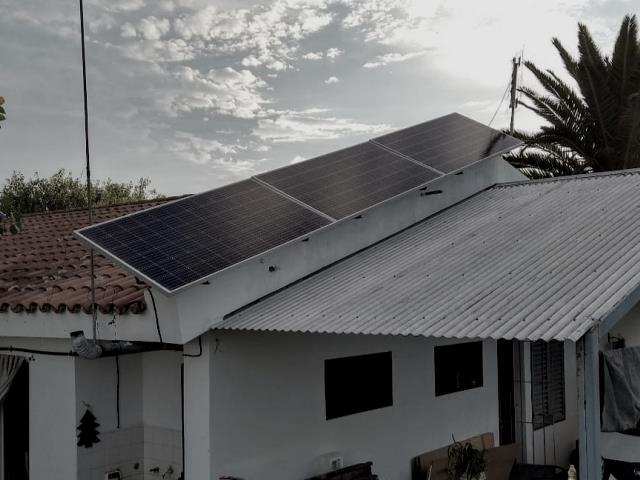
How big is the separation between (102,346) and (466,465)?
5.01 metres

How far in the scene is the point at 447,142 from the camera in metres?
10.8

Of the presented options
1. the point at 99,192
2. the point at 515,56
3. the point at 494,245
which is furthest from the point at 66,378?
the point at 99,192

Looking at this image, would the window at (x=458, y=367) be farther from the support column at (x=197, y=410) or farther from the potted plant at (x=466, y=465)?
the support column at (x=197, y=410)

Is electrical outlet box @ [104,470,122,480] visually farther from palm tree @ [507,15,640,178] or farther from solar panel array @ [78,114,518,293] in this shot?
palm tree @ [507,15,640,178]

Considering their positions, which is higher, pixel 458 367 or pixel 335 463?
pixel 458 367

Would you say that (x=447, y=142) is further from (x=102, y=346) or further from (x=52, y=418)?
(x=52, y=418)

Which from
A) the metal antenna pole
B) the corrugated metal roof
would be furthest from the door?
the metal antenna pole

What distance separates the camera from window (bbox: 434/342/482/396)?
949 centimetres

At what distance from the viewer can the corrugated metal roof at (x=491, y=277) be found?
4816mm

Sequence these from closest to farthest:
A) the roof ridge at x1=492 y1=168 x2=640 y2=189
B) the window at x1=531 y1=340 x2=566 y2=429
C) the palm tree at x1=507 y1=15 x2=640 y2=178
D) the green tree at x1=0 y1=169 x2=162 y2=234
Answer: the roof ridge at x1=492 y1=168 x2=640 y2=189, the window at x1=531 y1=340 x2=566 y2=429, the palm tree at x1=507 y1=15 x2=640 y2=178, the green tree at x1=0 y1=169 x2=162 y2=234

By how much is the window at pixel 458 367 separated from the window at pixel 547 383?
1.92 m

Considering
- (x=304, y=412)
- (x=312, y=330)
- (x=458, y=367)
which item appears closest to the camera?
(x=312, y=330)

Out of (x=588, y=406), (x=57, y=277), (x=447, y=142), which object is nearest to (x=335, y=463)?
(x=588, y=406)

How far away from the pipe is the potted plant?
4.30 m
